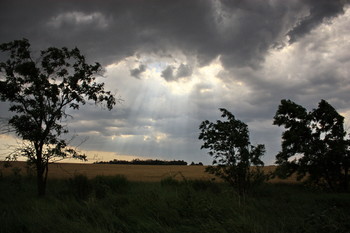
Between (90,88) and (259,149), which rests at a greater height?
(90,88)

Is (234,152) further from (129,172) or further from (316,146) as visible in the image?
(129,172)

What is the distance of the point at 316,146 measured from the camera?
23.6 metres

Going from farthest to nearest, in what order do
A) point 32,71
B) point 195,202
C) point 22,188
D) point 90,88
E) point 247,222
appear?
point 22,188 → point 90,88 → point 32,71 → point 195,202 → point 247,222

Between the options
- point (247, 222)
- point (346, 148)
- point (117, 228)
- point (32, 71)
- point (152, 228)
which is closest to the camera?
point (247, 222)

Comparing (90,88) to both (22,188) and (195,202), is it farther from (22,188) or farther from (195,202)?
(195,202)

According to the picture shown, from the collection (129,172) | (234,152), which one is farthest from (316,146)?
(129,172)

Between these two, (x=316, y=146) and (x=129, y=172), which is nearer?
(x=316, y=146)

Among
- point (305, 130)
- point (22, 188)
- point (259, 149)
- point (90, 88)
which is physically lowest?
point (22, 188)

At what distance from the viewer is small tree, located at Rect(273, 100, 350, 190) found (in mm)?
23062

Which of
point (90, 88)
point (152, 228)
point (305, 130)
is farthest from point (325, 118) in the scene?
point (152, 228)

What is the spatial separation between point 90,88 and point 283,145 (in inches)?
674

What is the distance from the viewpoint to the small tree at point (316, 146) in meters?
23.1

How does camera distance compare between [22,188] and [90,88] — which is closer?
[90,88]

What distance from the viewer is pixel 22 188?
21.4 meters
